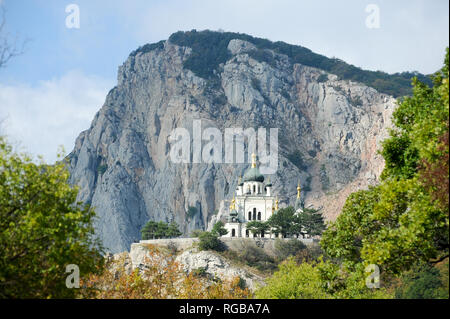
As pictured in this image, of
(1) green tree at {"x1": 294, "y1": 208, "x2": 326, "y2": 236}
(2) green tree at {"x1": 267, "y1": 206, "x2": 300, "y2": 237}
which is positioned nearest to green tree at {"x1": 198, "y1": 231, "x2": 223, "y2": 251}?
(2) green tree at {"x1": 267, "y1": 206, "x2": 300, "y2": 237}

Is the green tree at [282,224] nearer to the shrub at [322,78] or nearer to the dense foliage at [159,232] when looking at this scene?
the dense foliage at [159,232]

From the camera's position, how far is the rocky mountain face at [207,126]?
520 ft

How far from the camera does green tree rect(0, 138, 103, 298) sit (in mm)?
27500

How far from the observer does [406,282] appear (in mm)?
56062

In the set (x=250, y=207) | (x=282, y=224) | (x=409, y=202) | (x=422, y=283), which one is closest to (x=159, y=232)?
(x=250, y=207)

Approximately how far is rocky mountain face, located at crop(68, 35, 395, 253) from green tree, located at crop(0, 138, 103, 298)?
11917 cm

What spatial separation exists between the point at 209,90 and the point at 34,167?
496 ft

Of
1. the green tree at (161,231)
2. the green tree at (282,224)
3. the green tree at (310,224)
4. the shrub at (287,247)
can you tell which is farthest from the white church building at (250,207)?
the green tree at (161,231)

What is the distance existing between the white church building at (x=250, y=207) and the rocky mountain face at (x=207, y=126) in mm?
37830

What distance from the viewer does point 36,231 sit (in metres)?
28.0

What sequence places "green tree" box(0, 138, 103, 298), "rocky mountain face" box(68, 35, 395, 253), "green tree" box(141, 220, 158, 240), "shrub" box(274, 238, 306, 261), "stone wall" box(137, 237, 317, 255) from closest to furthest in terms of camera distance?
"green tree" box(0, 138, 103, 298) < "shrub" box(274, 238, 306, 261) < "stone wall" box(137, 237, 317, 255) < "green tree" box(141, 220, 158, 240) < "rocky mountain face" box(68, 35, 395, 253)

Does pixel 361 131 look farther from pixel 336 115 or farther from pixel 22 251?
pixel 22 251

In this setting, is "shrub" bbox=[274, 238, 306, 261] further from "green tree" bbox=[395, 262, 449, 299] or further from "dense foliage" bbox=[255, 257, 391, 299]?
"green tree" bbox=[395, 262, 449, 299]
